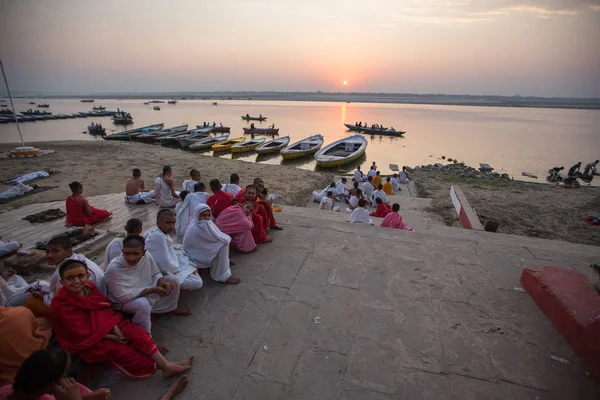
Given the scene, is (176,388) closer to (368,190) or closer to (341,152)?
(368,190)

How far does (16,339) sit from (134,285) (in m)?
0.86

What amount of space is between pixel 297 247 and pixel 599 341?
3357 mm

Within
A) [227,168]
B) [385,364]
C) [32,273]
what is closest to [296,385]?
[385,364]

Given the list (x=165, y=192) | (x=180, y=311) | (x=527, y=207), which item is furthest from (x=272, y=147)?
(x=180, y=311)

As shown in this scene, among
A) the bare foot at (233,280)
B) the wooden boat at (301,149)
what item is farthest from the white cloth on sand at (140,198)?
the wooden boat at (301,149)

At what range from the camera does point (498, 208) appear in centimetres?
1041

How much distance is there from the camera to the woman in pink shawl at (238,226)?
424 centimetres

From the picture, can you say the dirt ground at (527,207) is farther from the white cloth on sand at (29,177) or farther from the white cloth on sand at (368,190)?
the white cloth on sand at (29,177)

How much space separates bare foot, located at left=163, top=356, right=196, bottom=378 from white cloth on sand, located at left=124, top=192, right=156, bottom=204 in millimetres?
5986

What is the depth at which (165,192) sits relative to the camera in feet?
23.6

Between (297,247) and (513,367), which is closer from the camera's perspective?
(513,367)

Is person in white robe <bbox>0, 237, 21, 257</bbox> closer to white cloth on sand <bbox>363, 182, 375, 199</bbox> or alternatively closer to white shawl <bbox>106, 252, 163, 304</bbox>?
white shawl <bbox>106, 252, 163, 304</bbox>

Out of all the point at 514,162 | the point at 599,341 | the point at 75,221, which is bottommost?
the point at 514,162

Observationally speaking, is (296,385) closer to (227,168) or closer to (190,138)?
(227,168)
